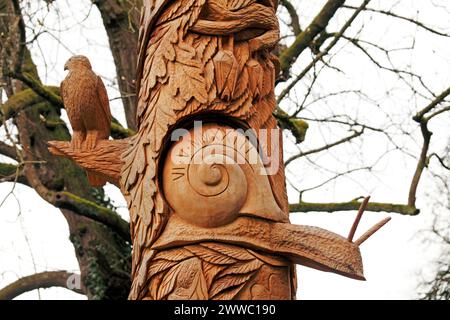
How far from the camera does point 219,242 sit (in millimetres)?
4645

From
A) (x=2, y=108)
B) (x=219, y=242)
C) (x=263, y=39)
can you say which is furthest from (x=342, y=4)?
(x=219, y=242)

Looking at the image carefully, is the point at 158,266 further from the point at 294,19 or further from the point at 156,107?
the point at 294,19

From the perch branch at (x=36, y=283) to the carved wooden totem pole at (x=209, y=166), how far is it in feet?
16.3

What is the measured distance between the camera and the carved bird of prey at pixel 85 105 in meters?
5.10

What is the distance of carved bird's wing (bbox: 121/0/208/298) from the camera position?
4762mm

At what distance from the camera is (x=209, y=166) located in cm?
467

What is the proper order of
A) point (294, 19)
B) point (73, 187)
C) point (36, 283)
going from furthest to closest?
point (73, 187), point (294, 19), point (36, 283)

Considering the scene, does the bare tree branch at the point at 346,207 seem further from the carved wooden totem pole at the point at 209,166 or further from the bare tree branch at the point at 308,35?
the carved wooden totem pole at the point at 209,166

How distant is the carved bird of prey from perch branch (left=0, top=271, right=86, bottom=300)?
4805 mm

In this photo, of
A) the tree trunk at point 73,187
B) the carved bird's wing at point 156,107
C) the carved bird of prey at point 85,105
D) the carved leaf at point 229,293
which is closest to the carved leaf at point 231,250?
the carved leaf at point 229,293

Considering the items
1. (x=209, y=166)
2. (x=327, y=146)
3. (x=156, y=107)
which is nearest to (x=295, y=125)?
(x=327, y=146)

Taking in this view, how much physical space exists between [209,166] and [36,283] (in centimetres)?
562

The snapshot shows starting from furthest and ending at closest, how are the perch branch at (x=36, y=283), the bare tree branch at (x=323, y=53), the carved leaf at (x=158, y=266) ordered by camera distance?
the perch branch at (x=36, y=283), the bare tree branch at (x=323, y=53), the carved leaf at (x=158, y=266)

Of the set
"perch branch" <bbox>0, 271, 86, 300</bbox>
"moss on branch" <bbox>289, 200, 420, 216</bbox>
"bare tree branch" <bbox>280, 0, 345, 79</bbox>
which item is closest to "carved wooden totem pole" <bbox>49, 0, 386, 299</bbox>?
"moss on branch" <bbox>289, 200, 420, 216</bbox>
